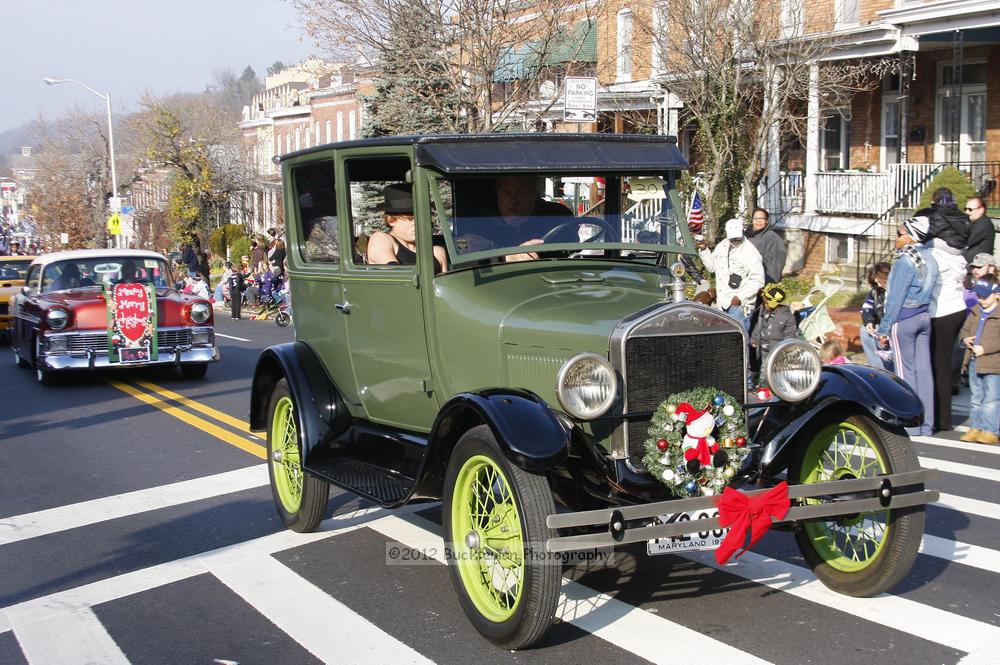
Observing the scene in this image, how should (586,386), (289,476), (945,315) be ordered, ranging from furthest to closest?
(945,315) → (289,476) → (586,386)

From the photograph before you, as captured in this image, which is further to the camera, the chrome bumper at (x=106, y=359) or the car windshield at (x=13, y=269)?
the car windshield at (x=13, y=269)

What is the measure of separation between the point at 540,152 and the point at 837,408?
6.47ft

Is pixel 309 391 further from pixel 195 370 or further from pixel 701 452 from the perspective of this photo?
pixel 195 370

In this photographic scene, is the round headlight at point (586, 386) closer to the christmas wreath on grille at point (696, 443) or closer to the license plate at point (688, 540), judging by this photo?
the christmas wreath on grille at point (696, 443)

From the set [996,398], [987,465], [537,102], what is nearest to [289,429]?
[987,465]

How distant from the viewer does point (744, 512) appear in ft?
14.7

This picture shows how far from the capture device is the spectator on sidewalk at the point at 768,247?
40.7 ft

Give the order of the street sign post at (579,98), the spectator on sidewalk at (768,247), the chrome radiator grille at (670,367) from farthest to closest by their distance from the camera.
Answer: the street sign post at (579,98), the spectator on sidewalk at (768,247), the chrome radiator grille at (670,367)

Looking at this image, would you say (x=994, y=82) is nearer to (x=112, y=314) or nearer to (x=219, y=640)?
(x=112, y=314)

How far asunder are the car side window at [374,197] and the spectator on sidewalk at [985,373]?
5.62 m

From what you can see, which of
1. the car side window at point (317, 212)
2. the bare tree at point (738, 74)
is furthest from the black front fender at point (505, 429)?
the bare tree at point (738, 74)

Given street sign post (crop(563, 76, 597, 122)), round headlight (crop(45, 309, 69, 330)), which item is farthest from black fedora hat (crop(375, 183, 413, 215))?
round headlight (crop(45, 309, 69, 330))

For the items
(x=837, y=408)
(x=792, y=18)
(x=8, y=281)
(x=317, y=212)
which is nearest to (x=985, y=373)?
(x=837, y=408)

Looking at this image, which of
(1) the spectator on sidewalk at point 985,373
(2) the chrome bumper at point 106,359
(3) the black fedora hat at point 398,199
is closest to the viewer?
(3) the black fedora hat at point 398,199
